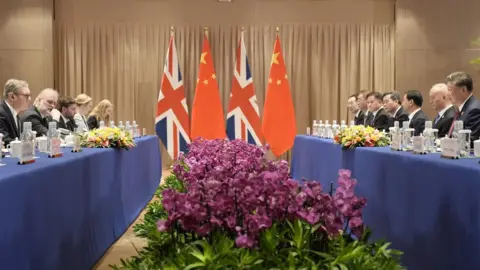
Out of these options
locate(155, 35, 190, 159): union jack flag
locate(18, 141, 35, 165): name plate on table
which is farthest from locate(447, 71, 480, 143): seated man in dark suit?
locate(155, 35, 190, 159): union jack flag

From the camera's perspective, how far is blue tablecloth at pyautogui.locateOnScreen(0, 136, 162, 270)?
83.9 inches

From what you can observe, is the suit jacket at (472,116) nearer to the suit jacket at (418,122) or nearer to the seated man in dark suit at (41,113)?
the suit jacket at (418,122)

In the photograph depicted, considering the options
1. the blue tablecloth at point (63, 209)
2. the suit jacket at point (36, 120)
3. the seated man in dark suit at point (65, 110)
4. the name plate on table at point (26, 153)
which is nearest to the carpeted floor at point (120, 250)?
the blue tablecloth at point (63, 209)

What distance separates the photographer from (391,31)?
10.3m

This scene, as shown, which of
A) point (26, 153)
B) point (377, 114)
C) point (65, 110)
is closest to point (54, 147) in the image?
point (26, 153)

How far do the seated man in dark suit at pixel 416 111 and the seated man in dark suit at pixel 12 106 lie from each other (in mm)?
3307

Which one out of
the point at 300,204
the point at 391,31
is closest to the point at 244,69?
the point at 391,31

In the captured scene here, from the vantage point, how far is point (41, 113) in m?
5.50

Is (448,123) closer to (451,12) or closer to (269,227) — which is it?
(269,227)

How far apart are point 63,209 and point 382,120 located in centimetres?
411

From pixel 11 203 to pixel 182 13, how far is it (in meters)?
8.51

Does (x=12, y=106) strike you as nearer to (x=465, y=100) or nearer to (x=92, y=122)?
(x=465, y=100)

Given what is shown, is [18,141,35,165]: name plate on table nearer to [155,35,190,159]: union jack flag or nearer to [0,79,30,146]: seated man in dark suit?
[0,79,30,146]: seated man in dark suit

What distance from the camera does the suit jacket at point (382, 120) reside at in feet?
19.8
